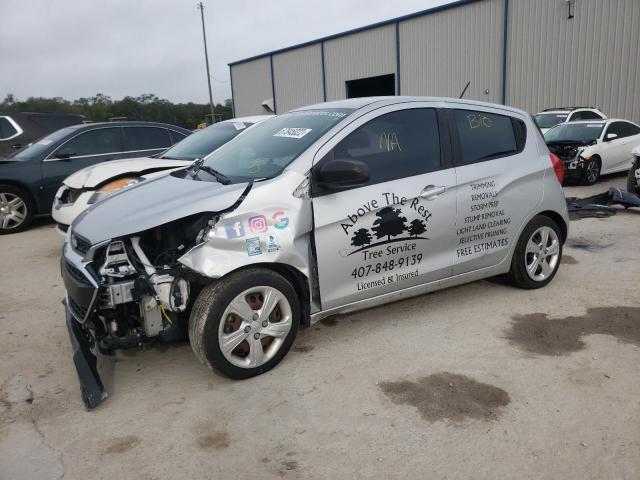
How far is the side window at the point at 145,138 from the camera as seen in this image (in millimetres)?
8930

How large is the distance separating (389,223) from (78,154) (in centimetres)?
665

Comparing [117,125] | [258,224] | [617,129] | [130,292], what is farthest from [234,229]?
[617,129]

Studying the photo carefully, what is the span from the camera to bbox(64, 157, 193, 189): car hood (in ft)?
21.2

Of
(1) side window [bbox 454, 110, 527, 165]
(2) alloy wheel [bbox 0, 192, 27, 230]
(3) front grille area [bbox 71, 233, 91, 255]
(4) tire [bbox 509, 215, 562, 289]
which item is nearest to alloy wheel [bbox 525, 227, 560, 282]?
(4) tire [bbox 509, 215, 562, 289]

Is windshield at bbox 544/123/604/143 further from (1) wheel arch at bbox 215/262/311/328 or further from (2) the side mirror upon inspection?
(1) wheel arch at bbox 215/262/311/328

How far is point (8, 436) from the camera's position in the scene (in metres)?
2.92

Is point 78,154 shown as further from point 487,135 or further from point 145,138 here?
point 487,135

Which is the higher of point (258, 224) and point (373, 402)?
point (258, 224)

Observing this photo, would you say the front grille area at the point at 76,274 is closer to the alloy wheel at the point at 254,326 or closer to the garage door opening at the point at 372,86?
the alloy wheel at the point at 254,326

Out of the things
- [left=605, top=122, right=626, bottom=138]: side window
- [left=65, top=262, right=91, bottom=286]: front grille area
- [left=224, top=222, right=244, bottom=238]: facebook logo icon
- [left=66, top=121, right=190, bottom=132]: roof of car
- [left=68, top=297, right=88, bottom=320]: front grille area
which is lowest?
[left=68, top=297, right=88, bottom=320]: front grille area

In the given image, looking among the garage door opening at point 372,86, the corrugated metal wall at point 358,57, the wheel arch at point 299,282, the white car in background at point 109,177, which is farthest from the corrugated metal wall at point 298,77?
the wheel arch at point 299,282

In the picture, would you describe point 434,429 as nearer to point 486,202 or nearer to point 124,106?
point 486,202

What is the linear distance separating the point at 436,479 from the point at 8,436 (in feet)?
7.55

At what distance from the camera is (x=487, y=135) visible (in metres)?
4.40
